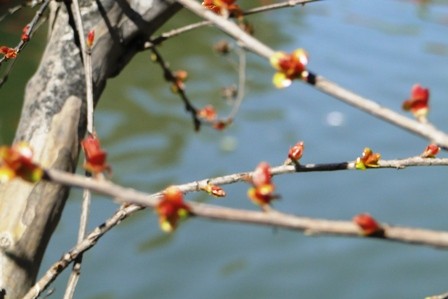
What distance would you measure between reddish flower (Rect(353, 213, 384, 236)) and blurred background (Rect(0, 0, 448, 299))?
10.3 ft

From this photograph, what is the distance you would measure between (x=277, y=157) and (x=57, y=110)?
12.6 ft

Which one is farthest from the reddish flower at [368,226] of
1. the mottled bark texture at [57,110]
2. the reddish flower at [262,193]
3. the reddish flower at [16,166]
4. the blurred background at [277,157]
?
the blurred background at [277,157]

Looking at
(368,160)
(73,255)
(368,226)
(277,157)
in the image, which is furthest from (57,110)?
(277,157)

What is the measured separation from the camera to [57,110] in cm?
139

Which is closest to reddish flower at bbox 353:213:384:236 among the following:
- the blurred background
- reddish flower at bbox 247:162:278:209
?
reddish flower at bbox 247:162:278:209

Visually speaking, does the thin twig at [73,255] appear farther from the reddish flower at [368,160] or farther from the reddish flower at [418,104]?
the reddish flower at [418,104]

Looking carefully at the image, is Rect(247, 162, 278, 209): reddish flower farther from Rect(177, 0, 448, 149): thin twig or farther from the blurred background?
the blurred background

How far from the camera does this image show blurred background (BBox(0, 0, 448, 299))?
13.5ft

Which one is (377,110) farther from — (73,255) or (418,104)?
(73,255)

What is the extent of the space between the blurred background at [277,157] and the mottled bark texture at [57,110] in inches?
90.4

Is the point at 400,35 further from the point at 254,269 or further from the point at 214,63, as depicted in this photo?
the point at 254,269

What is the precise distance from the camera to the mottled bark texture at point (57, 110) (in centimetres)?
124

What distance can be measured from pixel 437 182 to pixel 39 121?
398 cm

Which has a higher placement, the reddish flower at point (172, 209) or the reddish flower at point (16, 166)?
the reddish flower at point (16, 166)
